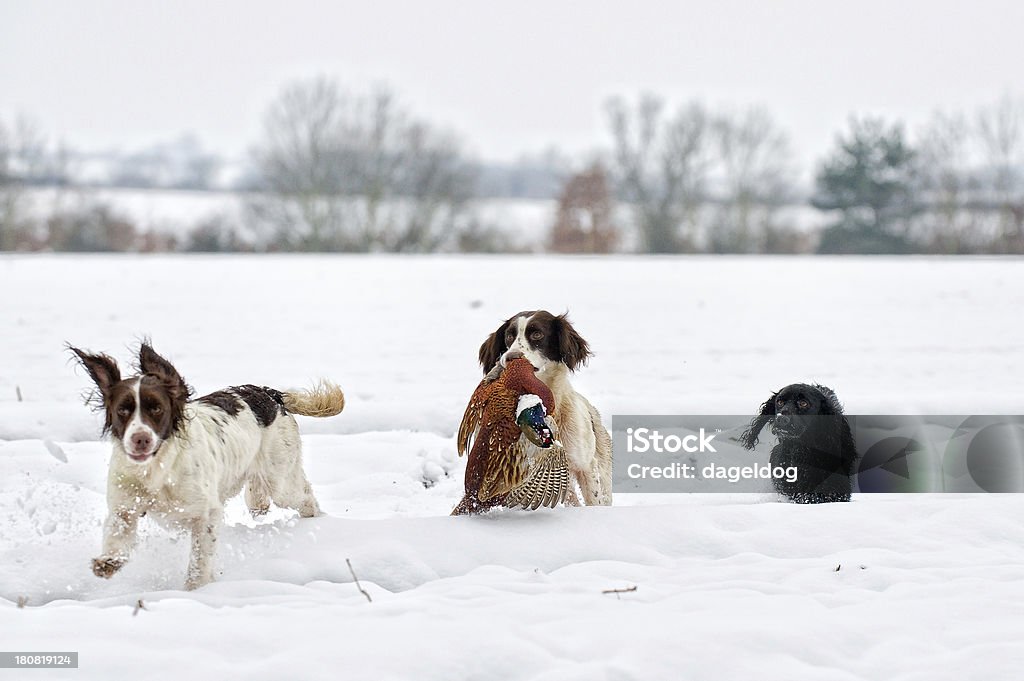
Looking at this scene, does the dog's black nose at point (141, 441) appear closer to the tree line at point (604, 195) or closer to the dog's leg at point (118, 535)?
the dog's leg at point (118, 535)

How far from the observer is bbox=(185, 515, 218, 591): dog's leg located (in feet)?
13.2

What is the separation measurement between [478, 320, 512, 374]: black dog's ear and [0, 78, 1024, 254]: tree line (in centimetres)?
2841

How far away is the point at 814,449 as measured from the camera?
5.59 metres

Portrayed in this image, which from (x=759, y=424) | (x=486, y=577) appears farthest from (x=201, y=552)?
(x=759, y=424)

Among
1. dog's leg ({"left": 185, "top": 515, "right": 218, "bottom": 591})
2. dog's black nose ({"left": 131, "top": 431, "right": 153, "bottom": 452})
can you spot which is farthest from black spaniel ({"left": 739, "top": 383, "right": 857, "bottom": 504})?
dog's black nose ({"left": 131, "top": 431, "right": 153, "bottom": 452})

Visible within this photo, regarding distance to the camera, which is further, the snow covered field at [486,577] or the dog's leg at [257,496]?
the dog's leg at [257,496]

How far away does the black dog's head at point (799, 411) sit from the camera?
558cm

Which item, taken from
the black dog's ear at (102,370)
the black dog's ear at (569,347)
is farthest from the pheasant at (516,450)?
the black dog's ear at (102,370)

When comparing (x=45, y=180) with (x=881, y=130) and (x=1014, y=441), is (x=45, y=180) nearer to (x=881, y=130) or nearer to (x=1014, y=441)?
(x=881, y=130)

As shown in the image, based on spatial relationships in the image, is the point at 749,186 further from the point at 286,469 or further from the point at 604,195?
the point at 286,469

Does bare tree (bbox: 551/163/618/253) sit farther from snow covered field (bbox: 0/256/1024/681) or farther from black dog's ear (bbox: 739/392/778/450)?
black dog's ear (bbox: 739/392/778/450)

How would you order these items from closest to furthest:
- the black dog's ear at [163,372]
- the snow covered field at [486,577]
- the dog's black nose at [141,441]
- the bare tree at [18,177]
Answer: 1. the snow covered field at [486,577]
2. the dog's black nose at [141,441]
3. the black dog's ear at [163,372]
4. the bare tree at [18,177]

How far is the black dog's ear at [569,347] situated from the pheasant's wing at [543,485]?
1.70ft

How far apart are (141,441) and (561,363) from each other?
2133 mm
